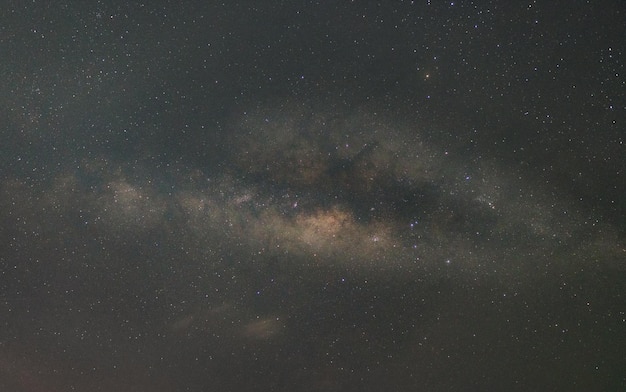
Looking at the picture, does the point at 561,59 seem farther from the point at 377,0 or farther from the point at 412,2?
the point at 377,0

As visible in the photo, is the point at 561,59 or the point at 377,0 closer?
the point at 377,0

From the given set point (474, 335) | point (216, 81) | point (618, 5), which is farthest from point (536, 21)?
point (474, 335)

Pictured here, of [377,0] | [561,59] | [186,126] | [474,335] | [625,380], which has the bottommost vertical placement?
[625,380]

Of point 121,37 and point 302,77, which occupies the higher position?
point 121,37

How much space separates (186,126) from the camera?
17.4 ft

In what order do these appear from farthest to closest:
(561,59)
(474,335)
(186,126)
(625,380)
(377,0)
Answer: (625,380), (474,335), (186,126), (561,59), (377,0)

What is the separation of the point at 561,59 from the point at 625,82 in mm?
1088

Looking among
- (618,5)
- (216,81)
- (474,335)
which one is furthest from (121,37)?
(474,335)

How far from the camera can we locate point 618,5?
4.60 meters

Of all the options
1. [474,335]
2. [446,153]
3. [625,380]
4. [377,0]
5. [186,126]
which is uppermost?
[377,0]

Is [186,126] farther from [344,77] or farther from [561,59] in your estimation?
[561,59]

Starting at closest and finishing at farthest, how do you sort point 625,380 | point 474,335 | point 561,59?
point 561,59
point 474,335
point 625,380

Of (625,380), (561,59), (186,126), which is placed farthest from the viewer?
(625,380)

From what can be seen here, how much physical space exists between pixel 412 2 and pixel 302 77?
64.1 inches
